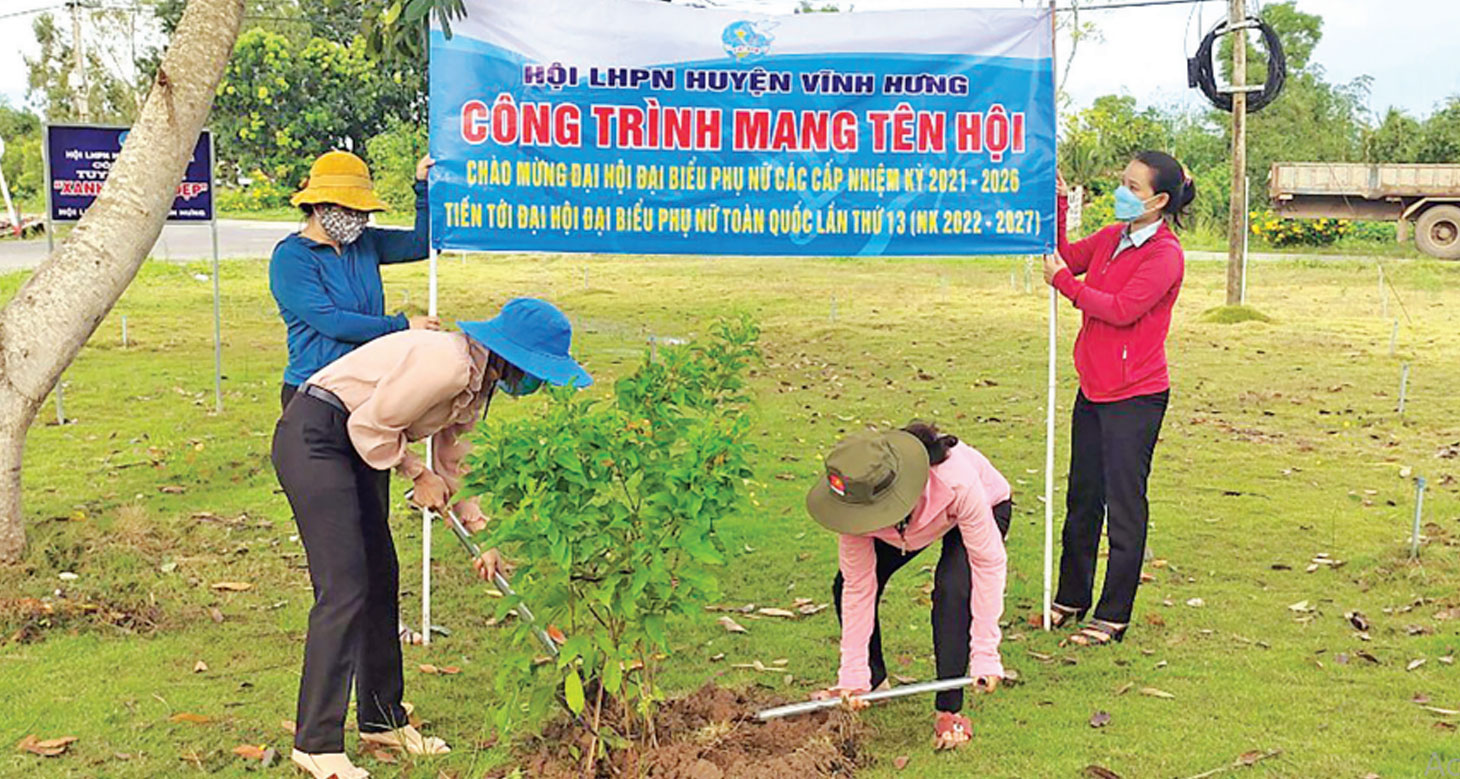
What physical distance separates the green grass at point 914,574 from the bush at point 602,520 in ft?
1.50

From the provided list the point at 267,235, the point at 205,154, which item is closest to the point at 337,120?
the point at 267,235

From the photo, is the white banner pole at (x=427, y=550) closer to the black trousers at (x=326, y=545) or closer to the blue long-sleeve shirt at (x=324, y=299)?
the blue long-sleeve shirt at (x=324, y=299)

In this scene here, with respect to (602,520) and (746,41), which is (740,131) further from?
(602,520)

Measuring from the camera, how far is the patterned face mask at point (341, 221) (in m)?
4.83

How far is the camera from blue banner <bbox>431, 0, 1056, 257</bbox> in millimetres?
5316

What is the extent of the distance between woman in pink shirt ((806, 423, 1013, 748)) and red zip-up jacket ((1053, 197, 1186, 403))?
1.06 metres

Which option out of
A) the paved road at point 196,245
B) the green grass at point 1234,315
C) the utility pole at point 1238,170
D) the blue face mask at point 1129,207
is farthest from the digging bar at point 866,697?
the paved road at point 196,245

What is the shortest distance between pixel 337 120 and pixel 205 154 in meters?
32.2

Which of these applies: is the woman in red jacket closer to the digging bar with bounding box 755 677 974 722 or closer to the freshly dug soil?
the digging bar with bounding box 755 677 974 722

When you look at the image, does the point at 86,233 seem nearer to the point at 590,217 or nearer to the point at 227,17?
the point at 227,17

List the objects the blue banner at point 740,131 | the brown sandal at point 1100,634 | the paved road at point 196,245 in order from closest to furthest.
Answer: the blue banner at point 740,131 < the brown sandal at point 1100,634 < the paved road at point 196,245

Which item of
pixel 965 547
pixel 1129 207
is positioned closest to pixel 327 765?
pixel 965 547

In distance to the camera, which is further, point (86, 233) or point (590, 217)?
point (86, 233)

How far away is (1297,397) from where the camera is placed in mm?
12156
